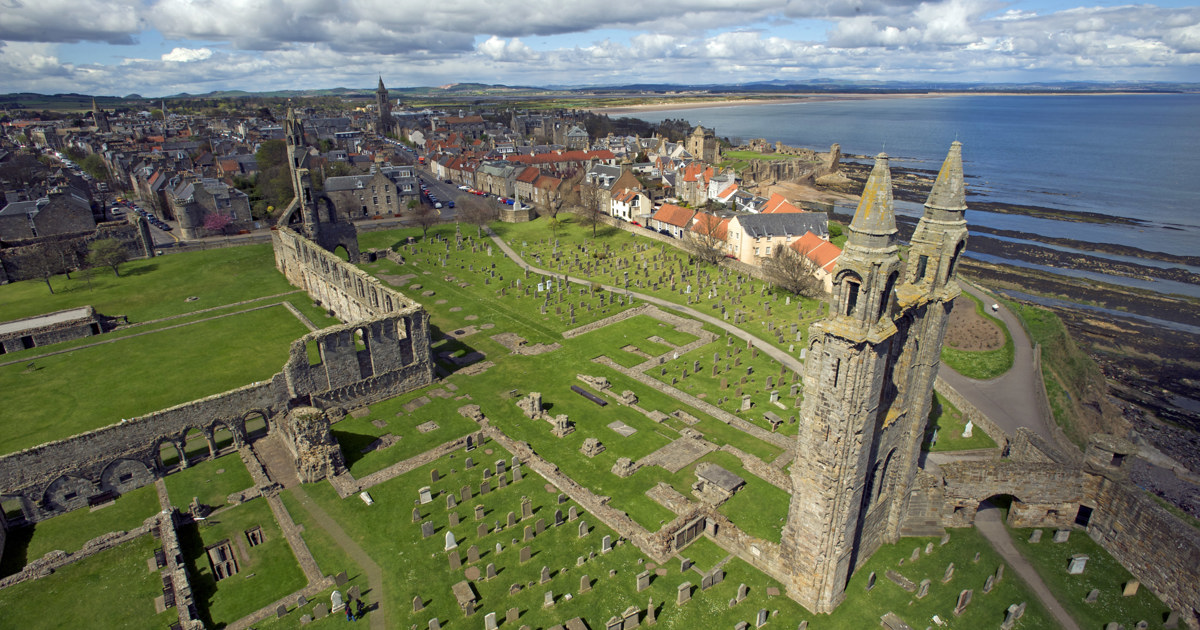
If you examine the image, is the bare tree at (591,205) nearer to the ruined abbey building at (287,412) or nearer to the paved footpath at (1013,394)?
the ruined abbey building at (287,412)

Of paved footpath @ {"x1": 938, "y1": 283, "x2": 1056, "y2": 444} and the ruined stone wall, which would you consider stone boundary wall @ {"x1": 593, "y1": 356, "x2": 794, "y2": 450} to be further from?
the ruined stone wall

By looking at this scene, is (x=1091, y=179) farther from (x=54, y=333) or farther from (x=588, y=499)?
(x=54, y=333)

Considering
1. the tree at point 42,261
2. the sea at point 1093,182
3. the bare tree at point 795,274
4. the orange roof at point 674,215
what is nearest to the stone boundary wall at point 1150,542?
the bare tree at point 795,274

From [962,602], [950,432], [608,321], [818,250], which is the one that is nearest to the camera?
[962,602]

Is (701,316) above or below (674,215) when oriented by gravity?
below

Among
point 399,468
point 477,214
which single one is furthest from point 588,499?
point 477,214

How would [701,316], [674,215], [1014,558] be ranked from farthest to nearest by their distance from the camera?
[674,215]
[701,316]
[1014,558]

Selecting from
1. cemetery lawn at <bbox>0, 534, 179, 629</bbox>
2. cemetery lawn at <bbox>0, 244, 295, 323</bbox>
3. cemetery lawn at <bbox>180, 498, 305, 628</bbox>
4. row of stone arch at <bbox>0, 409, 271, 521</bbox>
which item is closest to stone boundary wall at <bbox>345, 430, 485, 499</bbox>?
cemetery lawn at <bbox>180, 498, 305, 628</bbox>
